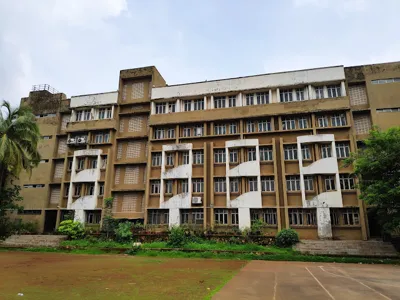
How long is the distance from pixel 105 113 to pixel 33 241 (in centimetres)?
1242

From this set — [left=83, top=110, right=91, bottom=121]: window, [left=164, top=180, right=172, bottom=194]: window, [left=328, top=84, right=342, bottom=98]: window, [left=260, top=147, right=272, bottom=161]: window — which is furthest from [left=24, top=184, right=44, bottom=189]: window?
[left=328, top=84, right=342, bottom=98]: window

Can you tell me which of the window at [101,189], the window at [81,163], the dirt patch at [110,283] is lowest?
the dirt patch at [110,283]

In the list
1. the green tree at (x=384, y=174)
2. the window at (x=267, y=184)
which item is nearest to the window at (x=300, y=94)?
the window at (x=267, y=184)

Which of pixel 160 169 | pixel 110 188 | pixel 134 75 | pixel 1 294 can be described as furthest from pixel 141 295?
pixel 134 75

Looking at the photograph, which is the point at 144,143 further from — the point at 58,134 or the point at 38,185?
the point at 38,185

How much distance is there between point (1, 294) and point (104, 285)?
2.50 metres

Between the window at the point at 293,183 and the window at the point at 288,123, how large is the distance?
13.0ft

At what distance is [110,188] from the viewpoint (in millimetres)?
24359

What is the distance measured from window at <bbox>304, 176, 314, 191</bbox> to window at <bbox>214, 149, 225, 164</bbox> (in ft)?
21.3

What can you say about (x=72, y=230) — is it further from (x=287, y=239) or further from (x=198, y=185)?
(x=287, y=239)

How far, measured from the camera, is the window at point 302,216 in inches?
782

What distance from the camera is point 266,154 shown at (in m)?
22.0

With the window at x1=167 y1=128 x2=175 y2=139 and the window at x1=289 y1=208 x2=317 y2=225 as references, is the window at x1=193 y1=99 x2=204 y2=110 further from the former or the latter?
the window at x1=289 y1=208 x2=317 y2=225

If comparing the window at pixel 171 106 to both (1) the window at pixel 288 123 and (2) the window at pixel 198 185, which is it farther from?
(1) the window at pixel 288 123
